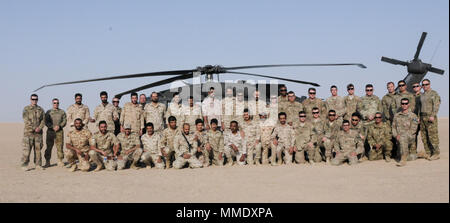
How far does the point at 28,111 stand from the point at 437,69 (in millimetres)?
14709

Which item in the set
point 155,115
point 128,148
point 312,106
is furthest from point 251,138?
point 128,148

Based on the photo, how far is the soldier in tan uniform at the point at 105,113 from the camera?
29.8ft

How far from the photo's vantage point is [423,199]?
15.5ft

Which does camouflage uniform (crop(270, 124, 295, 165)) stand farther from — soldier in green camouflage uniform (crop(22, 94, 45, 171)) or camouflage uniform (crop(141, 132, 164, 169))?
soldier in green camouflage uniform (crop(22, 94, 45, 171))

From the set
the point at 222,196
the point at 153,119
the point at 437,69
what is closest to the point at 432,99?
the point at 222,196

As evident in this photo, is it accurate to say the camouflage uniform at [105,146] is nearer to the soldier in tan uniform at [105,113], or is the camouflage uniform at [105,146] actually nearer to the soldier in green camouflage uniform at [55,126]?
the soldier in tan uniform at [105,113]

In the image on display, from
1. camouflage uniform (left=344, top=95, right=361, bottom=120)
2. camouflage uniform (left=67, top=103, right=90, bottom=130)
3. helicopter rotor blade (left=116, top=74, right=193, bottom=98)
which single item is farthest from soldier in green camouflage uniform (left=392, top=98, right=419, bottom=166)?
camouflage uniform (left=67, top=103, right=90, bottom=130)

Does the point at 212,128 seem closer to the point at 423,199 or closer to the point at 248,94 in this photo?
the point at 248,94

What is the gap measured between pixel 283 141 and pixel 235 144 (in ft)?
3.72

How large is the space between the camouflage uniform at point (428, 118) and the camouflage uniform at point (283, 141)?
2.90 meters

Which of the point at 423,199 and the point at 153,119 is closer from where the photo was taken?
the point at 423,199

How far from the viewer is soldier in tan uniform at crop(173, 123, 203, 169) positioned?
8.02m

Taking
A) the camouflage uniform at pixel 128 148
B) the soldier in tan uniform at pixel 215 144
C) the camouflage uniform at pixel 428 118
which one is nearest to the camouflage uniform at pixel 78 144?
the camouflage uniform at pixel 128 148

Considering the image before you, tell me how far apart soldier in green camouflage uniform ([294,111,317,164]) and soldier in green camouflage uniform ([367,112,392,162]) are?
131 cm
